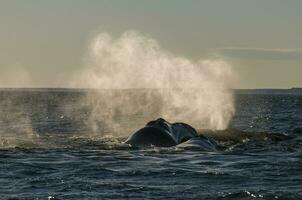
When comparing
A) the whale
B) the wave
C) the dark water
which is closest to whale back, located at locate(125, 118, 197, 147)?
the whale

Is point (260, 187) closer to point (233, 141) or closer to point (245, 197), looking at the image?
point (245, 197)

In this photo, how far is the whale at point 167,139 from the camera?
38.0 m

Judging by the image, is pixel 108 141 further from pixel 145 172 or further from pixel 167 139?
pixel 145 172

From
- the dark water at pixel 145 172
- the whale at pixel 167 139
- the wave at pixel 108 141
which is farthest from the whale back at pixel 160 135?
the dark water at pixel 145 172

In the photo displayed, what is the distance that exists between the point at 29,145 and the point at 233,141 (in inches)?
473

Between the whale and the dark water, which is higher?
the whale

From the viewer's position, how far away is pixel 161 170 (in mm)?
27531

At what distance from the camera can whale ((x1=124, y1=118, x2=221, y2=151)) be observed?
3800cm

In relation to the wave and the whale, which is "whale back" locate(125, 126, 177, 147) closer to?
the whale

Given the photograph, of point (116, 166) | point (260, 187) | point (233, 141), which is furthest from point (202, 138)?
point (260, 187)

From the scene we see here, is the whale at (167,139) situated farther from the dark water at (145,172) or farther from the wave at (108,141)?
the dark water at (145,172)

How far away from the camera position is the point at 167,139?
129ft

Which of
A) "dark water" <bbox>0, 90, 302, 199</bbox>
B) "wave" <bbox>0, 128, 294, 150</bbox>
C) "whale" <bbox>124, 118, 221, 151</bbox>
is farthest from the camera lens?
"wave" <bbox>0, 128, 294, 150</bbox>

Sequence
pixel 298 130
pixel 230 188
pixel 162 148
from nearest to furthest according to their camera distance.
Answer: pixel 230 188, pixel 162 148, pixel 298 130
